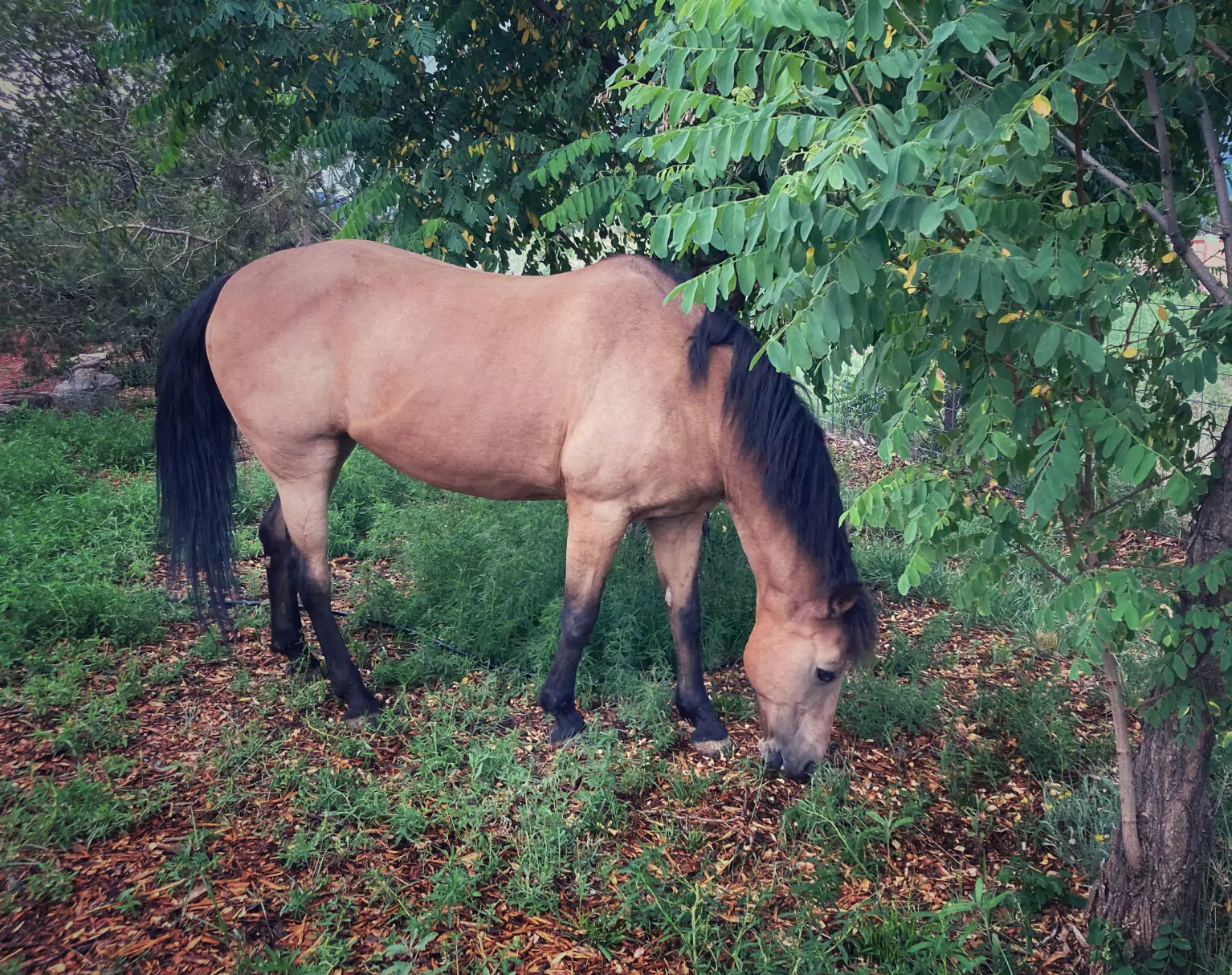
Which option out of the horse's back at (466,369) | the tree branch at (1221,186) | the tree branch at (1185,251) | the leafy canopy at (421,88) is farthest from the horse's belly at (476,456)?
the tree branch at (1221,186)

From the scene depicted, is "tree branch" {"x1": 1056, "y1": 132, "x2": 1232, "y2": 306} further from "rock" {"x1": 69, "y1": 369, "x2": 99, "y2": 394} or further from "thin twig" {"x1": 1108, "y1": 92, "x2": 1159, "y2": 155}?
"rock" {"x1": 69, "y1": 369, "x2": 99, "y2": 394}

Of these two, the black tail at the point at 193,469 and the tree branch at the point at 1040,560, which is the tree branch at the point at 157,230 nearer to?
Answer: the black tail at the point at 193,469

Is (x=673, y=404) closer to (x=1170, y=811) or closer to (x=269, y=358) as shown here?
(x=269, y=358)

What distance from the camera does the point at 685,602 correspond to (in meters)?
3.66

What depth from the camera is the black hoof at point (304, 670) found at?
12.7 ft

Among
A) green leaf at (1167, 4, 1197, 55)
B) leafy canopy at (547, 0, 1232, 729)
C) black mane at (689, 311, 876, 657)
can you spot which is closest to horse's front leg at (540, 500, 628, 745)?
black mane at (689, 311, 876, 657)

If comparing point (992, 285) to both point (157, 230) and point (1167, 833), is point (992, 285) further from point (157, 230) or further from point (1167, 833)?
point (157, 230)

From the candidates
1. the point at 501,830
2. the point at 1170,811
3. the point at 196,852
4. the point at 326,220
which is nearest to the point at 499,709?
A: the point at 501,830

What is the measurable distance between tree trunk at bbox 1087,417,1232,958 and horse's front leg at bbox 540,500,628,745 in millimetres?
2025

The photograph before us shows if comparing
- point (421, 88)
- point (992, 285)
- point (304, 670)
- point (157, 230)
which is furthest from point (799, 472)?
point (157, 230)

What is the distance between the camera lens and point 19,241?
8.83 m

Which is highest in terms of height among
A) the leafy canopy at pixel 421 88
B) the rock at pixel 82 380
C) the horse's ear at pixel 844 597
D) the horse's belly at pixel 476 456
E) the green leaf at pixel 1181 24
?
the leafy canopy at pixel 421 88

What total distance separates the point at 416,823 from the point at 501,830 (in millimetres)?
323

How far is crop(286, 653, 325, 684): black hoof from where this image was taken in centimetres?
388
